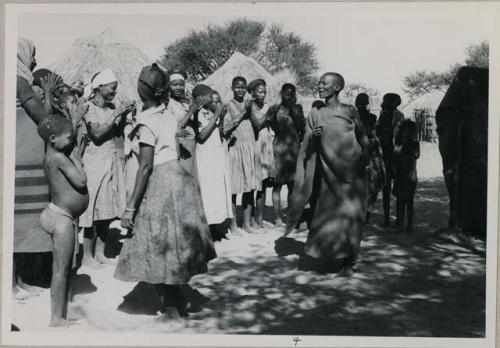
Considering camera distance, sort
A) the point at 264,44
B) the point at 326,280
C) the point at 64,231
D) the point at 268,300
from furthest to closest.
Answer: the point at 264,44, the point at 326,280, the point at 268,300, the point at 64,231

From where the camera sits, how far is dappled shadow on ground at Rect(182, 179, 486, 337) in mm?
5188

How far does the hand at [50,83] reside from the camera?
5438 millimetres

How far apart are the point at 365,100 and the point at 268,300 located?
3064mm

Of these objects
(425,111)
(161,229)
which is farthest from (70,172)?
(425,111)

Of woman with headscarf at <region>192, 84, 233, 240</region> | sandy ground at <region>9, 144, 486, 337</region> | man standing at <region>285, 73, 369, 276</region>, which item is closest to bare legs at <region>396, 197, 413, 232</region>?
sandy ground at <region>9, 144, 486, 337</region>

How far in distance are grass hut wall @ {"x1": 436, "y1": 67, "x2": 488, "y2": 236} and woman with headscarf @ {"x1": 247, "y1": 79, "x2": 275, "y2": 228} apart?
7.18 ft

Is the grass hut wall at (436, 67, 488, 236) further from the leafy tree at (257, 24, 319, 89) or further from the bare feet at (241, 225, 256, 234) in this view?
the bare feet at (241, 225, 256, 234)

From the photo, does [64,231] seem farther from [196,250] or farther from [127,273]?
[196,250]

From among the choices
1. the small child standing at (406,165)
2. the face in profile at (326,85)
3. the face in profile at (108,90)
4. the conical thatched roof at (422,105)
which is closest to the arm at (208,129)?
the face in profile at (108,90)

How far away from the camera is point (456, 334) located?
16.9 ft

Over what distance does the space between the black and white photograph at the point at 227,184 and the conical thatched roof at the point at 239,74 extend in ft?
3.45

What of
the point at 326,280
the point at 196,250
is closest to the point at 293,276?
the point at 326,280

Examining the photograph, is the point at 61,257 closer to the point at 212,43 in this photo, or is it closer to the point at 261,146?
the point at 212,43

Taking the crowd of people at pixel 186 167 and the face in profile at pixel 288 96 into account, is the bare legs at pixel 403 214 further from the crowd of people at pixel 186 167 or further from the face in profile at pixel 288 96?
the face in profile at pixel 288 96
